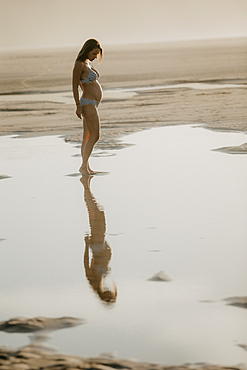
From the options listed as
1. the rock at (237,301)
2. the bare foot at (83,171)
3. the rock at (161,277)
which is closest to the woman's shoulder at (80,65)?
the bare foot at (83,171)

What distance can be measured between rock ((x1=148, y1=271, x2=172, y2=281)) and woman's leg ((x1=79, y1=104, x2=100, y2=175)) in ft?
11.3

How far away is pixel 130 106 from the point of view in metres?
14.8

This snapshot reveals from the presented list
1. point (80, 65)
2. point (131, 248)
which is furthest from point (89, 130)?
point (131, 248)

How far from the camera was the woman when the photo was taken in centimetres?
683

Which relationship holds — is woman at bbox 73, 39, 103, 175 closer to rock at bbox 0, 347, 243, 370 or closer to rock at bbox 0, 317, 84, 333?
rock at bbox 0, 317, 84, 333

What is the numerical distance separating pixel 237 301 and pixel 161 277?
59cm

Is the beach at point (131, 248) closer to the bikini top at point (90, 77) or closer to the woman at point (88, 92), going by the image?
the woman at point (88, 92)

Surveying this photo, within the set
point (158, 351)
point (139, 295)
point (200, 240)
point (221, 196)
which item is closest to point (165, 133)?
point (221, 196)

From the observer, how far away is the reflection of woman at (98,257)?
3.51m

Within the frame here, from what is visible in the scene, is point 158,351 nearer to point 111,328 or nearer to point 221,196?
point 111,328

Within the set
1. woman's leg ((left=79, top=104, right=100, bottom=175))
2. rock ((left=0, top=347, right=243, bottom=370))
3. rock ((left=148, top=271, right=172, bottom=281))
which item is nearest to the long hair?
woman's leg ((left=79, top=104, right=100, bottom=175))

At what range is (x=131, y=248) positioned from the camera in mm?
4285

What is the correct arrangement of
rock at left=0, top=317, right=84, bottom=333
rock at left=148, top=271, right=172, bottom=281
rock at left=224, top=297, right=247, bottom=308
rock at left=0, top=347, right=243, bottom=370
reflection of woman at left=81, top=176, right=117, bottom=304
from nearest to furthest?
rock at left=0, top=347, right=243, bottom=370 < rock at left=0, top=317, right=84, bottom=333 < rock at left=224, top=297, right=247, bottom=308 < reflection of woman at left=81, top=176, right=117, bottom=304 < rock at left=148, top=271, right=172, bottom=281

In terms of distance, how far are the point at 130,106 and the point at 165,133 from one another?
4858mm
